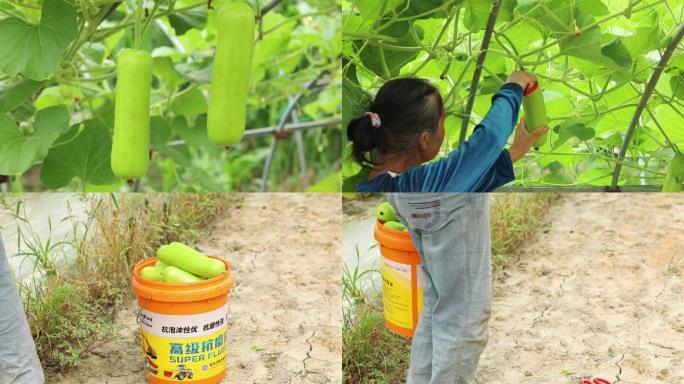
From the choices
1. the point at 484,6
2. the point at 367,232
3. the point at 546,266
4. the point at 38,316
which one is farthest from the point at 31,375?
the point at 484,6

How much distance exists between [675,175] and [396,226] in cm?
47

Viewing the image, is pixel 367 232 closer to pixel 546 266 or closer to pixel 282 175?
pixel 546 266

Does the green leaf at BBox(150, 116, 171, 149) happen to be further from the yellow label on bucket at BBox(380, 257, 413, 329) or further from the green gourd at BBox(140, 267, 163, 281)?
the yellow label on bucket at BBox(380, 257, 413, 329)

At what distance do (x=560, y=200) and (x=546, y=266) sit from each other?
21 centimetres

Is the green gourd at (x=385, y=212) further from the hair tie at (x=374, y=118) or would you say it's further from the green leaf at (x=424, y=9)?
the green leaf at (x=424, y=9)

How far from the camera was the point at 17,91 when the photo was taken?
1.31 metres

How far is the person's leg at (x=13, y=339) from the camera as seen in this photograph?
60.9 inches

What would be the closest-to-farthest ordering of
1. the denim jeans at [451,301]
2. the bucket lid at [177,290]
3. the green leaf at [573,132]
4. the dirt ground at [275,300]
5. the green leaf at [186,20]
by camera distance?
the green leaf at [573,132], the green leaf at [186,20], the denim jeans at [451,301], the bucket lid at [177,290], the dirt ground at [275,300]

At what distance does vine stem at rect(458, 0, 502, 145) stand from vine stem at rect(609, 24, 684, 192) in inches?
9.5

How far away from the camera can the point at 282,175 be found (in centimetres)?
323

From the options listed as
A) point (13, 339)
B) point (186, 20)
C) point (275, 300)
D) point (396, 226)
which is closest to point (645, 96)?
point (396, 226)

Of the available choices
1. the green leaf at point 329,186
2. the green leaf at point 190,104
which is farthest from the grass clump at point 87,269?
the green leaf at point 329,186

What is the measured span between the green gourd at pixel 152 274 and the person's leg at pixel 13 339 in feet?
0.82

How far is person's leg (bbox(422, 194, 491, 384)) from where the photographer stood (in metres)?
1.40
